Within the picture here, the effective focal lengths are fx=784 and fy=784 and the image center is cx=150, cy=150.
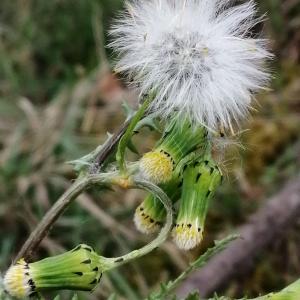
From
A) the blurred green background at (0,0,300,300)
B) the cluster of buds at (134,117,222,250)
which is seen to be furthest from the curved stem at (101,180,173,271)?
the blurred green background at (0,0,300,300)

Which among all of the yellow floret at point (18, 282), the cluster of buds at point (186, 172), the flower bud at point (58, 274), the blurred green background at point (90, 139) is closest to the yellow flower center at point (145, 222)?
the cluster of buds at point (186, 172)

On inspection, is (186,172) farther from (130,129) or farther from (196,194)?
(130,129)

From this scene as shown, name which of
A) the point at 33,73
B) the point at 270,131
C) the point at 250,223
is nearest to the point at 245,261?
the point at 250,223

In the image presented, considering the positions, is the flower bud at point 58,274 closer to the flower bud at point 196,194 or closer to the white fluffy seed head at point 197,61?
the flower bud at point 196,194

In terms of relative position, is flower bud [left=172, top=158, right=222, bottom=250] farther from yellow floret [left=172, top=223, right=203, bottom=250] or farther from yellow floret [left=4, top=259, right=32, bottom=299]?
yellow floret [left=4, top=259, right=32, bottom=299]

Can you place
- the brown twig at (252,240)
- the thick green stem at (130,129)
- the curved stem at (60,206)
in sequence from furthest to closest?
the brown twig at (252,240) < the curved stem at (60,206) < the thick green stem at (130,129)
